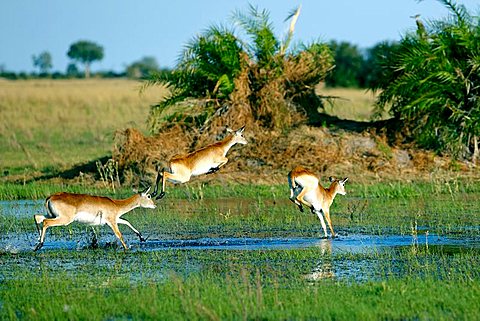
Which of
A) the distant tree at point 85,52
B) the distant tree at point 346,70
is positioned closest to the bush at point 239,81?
the distant tree at point 346,70

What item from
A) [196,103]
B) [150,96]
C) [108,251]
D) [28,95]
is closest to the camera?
[108,251]

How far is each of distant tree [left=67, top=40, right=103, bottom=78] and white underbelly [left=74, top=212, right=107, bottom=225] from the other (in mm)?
113969

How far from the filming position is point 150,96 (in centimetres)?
5478

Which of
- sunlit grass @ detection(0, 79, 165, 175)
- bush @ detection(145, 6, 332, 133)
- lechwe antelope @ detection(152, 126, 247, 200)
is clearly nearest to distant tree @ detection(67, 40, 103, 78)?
sunlit grass @ detection(0, 79, 165, 175)

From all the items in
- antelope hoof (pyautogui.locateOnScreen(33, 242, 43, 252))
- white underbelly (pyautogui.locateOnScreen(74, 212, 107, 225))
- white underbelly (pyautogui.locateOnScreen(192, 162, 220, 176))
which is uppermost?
white underbelly (pyautogui.locateOnScreen(192, 162, 220, 176))

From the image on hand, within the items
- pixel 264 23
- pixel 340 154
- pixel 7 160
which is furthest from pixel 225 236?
pixel 7 160

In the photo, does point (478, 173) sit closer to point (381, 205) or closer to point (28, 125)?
point (381, 205)

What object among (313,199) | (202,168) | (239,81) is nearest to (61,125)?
(239,81)

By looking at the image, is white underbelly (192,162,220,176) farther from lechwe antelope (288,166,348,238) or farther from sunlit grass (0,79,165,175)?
sunlit grass (0,79,165,175)

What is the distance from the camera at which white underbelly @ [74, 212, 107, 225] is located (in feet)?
44.8

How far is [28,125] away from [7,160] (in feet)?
33.3

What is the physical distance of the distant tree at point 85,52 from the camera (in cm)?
12606

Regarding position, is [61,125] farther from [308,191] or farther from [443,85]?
[308,191]

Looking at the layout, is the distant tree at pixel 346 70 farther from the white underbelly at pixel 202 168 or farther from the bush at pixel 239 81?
the white underbelly at pixel 202 168
